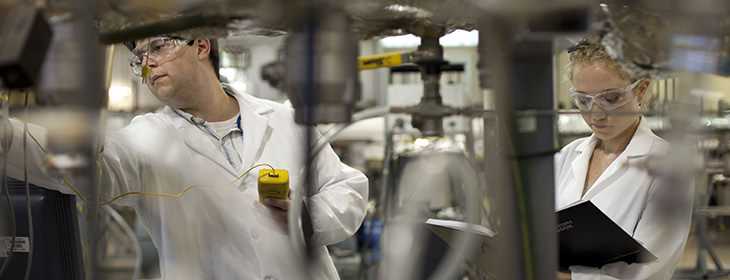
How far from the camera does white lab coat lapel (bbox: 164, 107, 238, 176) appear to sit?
1108 millimetres

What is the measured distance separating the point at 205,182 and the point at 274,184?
172mm

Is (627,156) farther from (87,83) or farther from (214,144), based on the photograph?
(87,83)

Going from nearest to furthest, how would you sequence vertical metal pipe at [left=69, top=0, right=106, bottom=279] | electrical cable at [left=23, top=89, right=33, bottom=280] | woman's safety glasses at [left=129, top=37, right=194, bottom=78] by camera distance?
vertical metal pipe at [left=69, top=0, right=106, bottom=279], electrical cable at [left=23, top=89, right=33, bottom=280], woman's safety glasses at [left=129, top=37, right=194, bottom=78]

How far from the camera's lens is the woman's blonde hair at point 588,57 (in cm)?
108

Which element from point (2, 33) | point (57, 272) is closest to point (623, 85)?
point (2, 33)

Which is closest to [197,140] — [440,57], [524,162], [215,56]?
[215,56]

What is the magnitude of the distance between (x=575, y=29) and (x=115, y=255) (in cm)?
390

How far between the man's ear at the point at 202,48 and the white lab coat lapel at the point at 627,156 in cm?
85

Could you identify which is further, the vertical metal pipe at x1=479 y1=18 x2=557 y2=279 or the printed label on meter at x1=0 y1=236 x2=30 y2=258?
the printed label on meter at x1=0 y1=236 x2=30 y2=258

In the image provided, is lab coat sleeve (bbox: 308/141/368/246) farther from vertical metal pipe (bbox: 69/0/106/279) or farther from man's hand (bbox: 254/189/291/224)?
vertical metal pipe (bbox: 69/0/106/279)

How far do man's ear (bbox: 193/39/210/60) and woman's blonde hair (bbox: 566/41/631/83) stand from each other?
72 cm

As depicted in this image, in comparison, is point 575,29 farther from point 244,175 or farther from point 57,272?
point 57,272

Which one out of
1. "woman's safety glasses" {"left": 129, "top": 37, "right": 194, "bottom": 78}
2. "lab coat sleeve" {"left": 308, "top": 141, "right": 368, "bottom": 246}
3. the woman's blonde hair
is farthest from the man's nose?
the woman's blonde hair

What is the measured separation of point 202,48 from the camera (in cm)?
109
